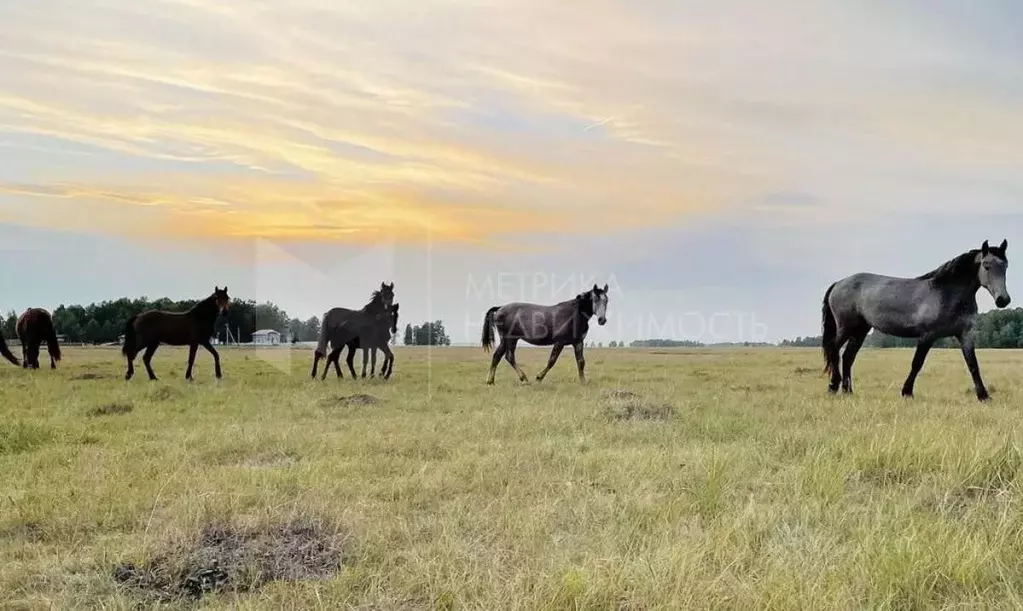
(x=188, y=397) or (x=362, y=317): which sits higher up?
(x=362, y=317)

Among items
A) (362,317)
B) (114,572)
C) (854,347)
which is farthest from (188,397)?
(854,347)

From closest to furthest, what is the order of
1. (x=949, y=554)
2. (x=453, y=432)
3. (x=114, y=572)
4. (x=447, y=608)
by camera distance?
(x=447, y=608), (x=949, y=554), (x=114, y=572), (x=453, y=432)

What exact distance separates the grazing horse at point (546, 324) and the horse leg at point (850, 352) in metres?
5.42

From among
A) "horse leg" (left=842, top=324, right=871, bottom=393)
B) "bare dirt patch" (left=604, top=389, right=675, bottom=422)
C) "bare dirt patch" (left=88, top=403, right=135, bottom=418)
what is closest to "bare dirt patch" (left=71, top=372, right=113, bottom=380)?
"bare dirt patch" (left=88, top=403, right=135, bottom=418)

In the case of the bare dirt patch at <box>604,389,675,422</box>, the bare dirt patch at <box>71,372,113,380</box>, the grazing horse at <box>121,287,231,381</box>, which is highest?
the grazing horse at <box>121,287,231,381</box>

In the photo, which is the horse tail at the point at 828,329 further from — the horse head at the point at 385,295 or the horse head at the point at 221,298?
the horse head at the point at 221,298

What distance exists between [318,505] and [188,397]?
9.65 m

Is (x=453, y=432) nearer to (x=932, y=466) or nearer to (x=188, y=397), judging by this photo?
(x=932, y=466)

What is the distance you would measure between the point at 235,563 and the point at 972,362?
1201 centimetres

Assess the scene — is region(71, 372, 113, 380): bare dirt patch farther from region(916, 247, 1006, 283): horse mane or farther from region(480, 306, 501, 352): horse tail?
region(916, 247, 1006, 283): horse mane

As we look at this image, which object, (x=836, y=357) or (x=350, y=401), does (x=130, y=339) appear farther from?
(x=836, y=357)

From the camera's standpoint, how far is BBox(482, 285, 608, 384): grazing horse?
53.9 ft

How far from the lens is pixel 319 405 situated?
11781mm

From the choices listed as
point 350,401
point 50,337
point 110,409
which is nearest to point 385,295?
point 350,401
